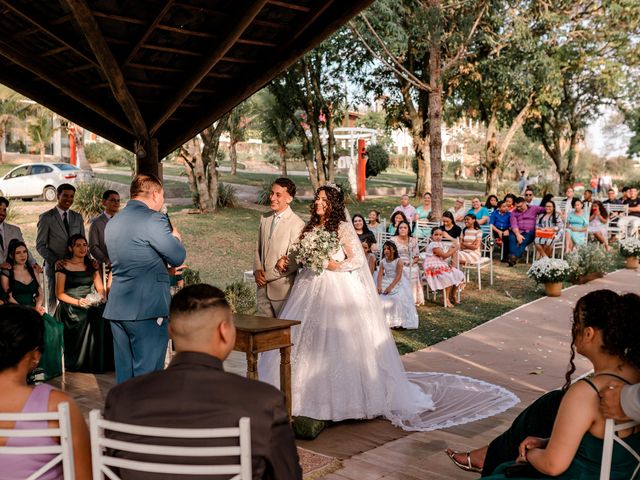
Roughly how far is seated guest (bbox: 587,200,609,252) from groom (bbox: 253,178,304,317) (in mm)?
11897

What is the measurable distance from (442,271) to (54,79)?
6.68m

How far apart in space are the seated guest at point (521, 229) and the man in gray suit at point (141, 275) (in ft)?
37.0

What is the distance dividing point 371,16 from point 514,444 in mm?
16623

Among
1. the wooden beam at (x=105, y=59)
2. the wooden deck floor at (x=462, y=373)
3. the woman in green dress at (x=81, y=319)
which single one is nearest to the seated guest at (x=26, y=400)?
the wooden deck floor at (x=462, y=373)

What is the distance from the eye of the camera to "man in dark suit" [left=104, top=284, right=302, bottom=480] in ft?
7.20

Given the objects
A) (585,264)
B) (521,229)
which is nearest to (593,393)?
(585,264)

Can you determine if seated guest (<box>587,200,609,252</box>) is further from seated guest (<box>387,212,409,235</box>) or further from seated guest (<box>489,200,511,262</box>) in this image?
seated guest (<box>387,212,409,235</box>)

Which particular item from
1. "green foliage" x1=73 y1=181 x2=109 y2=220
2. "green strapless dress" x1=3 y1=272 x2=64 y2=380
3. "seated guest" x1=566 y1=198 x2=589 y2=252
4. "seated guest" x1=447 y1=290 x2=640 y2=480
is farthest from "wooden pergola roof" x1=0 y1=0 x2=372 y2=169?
"green foliage" x1=73 y1=181 x2=109 y2=220

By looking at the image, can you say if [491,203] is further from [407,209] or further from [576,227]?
[407,209]

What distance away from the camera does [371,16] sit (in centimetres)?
1853

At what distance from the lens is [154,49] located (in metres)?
6.85

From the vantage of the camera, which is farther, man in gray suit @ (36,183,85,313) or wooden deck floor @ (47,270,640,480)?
man in gray suit @ (36,183,85,313)

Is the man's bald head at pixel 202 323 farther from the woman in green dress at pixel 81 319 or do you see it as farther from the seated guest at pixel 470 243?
the seated guest at pixel 470 243

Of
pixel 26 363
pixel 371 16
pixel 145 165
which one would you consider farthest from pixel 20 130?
pixel 26 363
